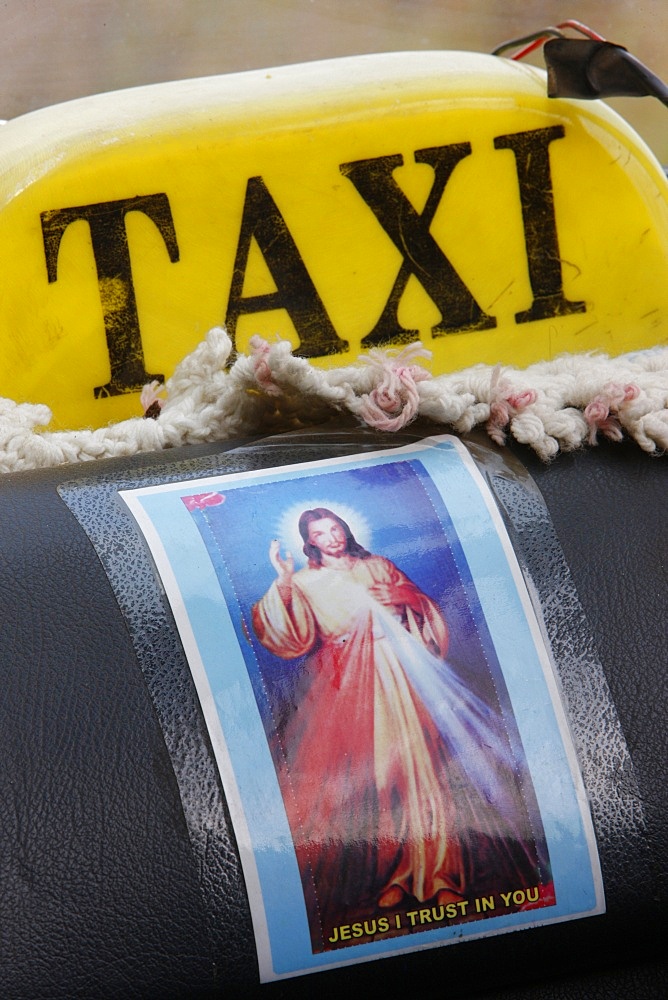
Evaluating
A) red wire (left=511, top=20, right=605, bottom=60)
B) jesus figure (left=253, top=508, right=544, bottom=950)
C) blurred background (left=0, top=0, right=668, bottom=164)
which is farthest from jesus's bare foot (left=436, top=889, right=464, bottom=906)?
blurred background (left=0, top=0, right=668, bottom=164)

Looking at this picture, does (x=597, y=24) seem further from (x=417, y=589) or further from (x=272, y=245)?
(x=417, y=589)

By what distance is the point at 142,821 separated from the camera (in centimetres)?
52

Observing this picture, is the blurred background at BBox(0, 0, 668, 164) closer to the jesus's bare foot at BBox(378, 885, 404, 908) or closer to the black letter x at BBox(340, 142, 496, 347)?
the black letter x at BBox(340, 142, 496, 347)

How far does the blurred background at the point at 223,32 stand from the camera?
3.50 feet

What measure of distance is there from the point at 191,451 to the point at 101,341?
209 mm

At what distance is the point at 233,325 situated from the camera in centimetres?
85

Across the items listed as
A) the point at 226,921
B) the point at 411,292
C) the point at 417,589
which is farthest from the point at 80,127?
the point at 226,921

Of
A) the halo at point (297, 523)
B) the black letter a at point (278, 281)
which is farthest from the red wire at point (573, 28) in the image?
the halo at point (297, 523)

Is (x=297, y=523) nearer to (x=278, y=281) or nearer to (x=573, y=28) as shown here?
(x=278, y=281)

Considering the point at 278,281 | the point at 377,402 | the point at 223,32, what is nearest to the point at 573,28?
the point at 223,32

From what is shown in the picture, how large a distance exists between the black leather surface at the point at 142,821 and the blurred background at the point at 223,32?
0.64m

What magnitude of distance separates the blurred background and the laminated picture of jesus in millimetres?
679

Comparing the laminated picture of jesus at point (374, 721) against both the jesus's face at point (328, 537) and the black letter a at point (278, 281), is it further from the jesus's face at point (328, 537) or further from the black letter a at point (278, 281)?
the black letter a at point (278, 281)

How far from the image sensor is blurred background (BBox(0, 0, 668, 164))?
3.50ft
